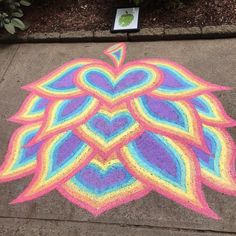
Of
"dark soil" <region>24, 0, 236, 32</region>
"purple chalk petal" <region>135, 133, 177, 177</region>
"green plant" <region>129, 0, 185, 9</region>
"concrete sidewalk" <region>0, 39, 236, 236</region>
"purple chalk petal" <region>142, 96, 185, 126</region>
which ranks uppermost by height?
"green plant" <region>129, 0, 185, 9</region>

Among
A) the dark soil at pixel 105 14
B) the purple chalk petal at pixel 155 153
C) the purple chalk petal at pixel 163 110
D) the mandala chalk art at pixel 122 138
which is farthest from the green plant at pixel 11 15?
the purple chalk petal at pixel 155 153

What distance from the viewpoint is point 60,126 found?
3506mm

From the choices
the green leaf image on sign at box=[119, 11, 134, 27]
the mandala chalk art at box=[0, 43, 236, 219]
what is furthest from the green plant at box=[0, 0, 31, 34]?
the green leaf image on sign at box=[119, 11, 134, 27]

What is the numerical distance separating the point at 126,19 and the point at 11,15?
158cm

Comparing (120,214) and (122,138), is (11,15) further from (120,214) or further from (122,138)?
(120,214)

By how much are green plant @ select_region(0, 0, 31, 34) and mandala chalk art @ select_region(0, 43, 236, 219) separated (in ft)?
3.32

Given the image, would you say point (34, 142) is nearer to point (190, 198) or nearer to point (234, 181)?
point (190, 198)

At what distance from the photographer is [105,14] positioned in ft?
15.7

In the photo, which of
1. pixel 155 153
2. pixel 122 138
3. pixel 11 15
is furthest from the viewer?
pixel 11 15

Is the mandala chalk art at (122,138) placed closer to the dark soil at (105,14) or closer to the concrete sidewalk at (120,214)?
the concrete sidewalk at (120,214)

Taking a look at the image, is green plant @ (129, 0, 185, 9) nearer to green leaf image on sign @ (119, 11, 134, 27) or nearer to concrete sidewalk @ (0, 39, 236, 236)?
green leaf image on sign @ (119, 11, 134, 27)

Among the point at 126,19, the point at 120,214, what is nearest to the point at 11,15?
the point at 126,19

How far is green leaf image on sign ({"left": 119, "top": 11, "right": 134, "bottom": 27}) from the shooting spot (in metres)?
4.56

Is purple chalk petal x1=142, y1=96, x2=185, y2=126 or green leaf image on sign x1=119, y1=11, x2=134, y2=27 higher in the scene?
green leaf image on sign x1=119, y1=11, x2=134, y2=27
